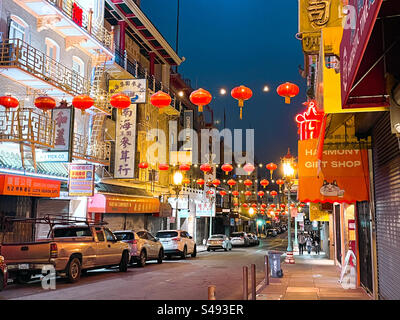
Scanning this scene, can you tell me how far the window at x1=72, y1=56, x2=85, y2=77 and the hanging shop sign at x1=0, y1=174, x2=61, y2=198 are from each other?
7388 millimetres

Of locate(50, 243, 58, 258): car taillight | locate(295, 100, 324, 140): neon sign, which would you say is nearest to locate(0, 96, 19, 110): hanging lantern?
locate(50, 243, 58, 258): car taillight

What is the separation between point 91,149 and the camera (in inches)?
Result: 981

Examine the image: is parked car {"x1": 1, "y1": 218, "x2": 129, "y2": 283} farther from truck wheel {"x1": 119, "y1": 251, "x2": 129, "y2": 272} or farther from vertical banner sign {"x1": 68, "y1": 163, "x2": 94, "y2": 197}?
vertical banner sign {"x1": 68, "y1": 163, "x2": 94, "y2": 197}

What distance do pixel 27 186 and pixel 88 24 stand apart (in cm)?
1091

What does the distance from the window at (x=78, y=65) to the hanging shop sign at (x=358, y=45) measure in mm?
19847

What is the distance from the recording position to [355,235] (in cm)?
1470

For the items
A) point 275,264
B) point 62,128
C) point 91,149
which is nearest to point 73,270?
point 62,128

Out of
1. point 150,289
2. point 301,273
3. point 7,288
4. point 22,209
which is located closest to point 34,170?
point 22,209

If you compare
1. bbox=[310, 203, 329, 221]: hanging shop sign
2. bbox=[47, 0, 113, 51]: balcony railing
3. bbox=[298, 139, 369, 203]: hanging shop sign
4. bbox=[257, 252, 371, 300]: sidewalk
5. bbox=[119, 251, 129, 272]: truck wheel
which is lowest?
bbox=[257, 252, 371, 300]: sidewalk

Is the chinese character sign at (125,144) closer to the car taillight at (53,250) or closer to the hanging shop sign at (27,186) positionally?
the hanging shop sign at (27,186)

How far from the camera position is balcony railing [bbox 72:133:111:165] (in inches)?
895

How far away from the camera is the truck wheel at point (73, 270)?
14445mm

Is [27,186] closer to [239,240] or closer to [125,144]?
[125,144]

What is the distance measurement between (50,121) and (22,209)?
4201 millimetres
